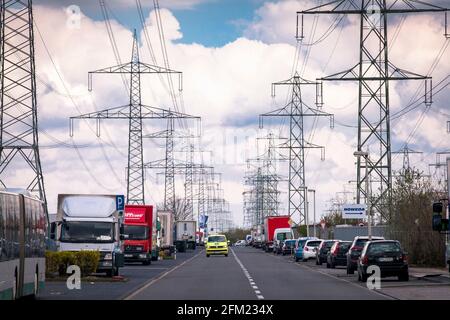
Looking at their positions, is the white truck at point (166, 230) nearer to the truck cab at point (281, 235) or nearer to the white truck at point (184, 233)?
the truck cab at point (281, 235)

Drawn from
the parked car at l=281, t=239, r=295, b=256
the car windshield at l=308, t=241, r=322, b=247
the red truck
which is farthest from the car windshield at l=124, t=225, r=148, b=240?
the red truck

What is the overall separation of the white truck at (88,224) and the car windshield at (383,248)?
10.5 meters

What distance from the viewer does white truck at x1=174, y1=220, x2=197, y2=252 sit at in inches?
4899

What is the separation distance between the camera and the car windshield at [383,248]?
140 ft

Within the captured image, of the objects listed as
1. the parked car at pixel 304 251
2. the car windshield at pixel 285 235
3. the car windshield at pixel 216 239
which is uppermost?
the car windshield at pixel 285 235

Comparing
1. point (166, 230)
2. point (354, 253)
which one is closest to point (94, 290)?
point (354, 253)

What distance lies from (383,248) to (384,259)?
1.32ft

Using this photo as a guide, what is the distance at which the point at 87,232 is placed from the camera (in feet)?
155

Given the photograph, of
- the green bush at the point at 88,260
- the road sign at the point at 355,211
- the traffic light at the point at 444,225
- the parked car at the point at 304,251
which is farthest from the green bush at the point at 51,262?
the parked car at the point at 304,251

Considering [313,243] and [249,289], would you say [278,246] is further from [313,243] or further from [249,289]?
[249,289]

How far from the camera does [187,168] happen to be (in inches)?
4695
